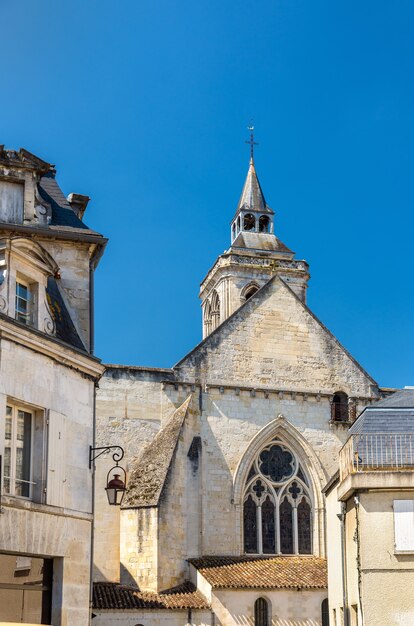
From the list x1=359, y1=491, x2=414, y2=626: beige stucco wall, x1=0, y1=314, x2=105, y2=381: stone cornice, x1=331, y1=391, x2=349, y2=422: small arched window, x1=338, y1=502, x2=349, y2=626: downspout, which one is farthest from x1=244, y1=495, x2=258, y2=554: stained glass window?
x1=0, y1=314, x2=105, y2=381: stone cornice

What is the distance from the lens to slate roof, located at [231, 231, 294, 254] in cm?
4134

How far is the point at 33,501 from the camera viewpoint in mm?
12492

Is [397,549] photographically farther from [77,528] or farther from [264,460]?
[264,460]

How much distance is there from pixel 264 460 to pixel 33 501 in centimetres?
1645

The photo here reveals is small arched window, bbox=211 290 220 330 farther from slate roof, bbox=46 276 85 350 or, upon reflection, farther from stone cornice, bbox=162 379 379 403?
slate roof, bbox=46 276 85 350

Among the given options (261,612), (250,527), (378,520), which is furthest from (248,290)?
(378,520)

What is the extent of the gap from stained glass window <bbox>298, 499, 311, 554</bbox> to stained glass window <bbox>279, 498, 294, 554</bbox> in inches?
10.2

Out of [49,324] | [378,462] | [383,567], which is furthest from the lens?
[378,462]

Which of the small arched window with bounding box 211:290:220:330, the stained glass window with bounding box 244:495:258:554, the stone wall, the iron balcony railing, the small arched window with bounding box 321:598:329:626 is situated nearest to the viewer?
the iron balcony railing

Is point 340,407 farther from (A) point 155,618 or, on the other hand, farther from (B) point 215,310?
(B) point 215,310

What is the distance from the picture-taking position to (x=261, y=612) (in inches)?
990

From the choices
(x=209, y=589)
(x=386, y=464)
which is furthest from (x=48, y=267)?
(x=209, y=589)

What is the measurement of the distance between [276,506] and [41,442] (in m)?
16.1

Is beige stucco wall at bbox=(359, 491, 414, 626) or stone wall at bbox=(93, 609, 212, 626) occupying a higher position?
beige stucco wall at bbox=(359, 491, 414, 626)
